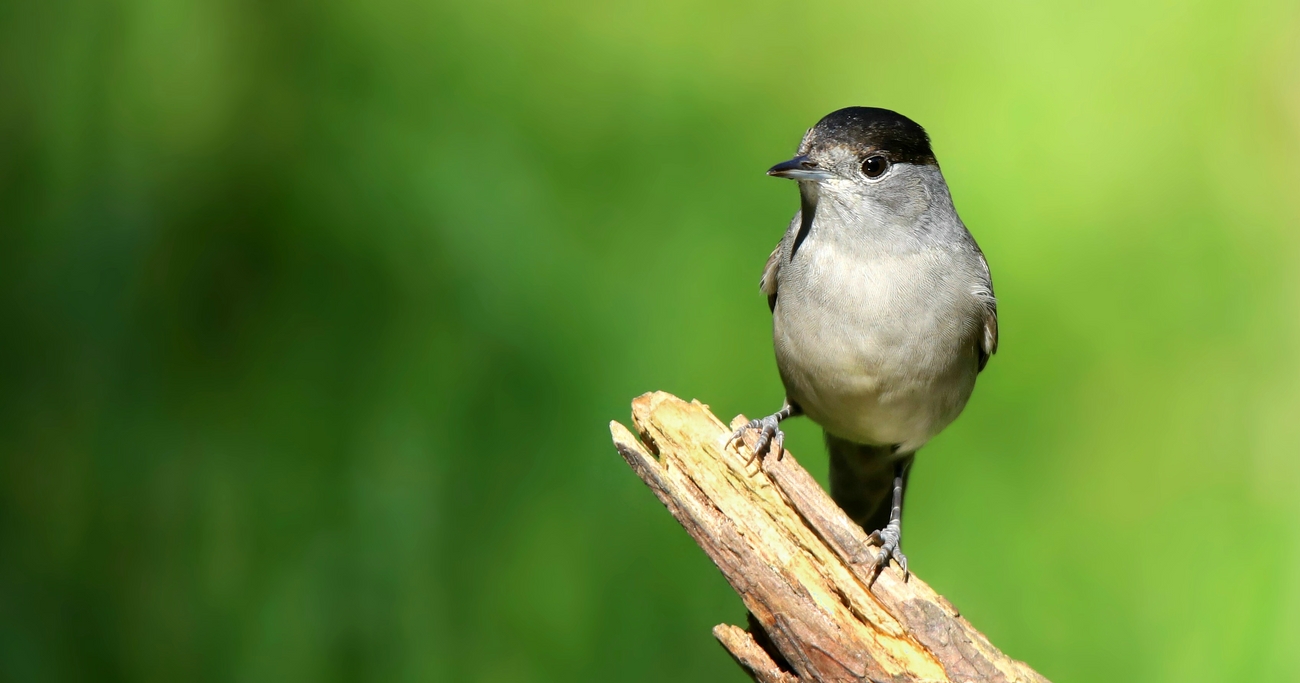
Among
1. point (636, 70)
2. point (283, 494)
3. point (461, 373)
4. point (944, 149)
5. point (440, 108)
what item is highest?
point (944, 149)

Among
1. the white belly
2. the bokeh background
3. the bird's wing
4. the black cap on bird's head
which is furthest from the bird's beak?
the bokeh background

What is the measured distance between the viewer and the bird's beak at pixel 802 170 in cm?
254

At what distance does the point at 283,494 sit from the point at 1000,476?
2.56 m

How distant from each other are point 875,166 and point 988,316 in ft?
1.79

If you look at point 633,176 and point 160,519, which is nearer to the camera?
point 160,519

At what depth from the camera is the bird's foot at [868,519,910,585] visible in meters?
2.34

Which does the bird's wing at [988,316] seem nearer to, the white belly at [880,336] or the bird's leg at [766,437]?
the white belly at [880,336]

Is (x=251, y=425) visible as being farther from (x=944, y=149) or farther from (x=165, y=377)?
(x=944, y=149)

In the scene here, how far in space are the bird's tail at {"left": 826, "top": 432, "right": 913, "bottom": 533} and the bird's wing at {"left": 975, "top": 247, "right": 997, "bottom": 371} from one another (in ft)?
1.46

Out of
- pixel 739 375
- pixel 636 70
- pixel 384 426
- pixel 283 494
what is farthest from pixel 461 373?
pixel 636 70

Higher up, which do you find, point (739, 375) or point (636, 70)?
point (636, 70)

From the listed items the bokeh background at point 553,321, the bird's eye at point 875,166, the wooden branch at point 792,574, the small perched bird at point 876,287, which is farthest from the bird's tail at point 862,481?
the bird's eye at point 875,166

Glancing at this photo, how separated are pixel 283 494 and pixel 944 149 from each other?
8.85 ft

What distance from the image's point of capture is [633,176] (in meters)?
3.75
